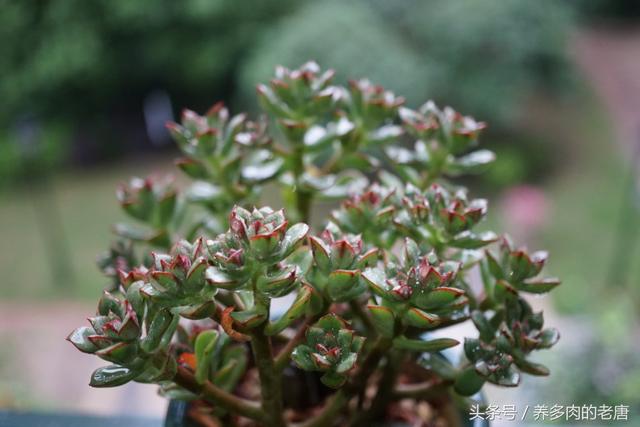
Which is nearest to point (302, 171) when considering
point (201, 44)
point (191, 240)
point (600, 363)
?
point (191, 240)

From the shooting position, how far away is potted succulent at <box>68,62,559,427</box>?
1.47ft

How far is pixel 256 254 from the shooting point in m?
0.43

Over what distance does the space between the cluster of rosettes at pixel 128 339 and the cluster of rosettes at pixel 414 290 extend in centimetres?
14

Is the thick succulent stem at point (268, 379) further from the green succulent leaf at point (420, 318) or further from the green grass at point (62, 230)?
the green grass at point (62, 230)

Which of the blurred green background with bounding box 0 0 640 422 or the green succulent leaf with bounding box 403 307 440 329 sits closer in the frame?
the green succulent leaf with bounding box 403 307 440 329

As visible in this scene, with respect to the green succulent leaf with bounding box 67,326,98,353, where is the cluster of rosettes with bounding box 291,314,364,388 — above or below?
below

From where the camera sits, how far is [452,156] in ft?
2.10

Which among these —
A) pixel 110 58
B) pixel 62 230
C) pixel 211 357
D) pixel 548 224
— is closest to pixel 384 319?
pixel 211 357

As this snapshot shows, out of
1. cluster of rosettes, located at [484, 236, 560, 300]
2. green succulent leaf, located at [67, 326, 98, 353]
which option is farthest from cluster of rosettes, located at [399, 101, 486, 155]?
green succulent leaf, located at [67, 326, 98, 353]

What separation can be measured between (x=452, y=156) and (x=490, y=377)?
215mm

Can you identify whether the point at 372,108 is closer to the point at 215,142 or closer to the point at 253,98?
the point at 215,142

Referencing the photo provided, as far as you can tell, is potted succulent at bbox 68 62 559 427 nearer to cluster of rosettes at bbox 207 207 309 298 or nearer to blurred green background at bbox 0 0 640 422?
cluster of rosettes at bbox 207 207 309 298

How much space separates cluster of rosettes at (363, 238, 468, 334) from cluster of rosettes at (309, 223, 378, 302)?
0.01m

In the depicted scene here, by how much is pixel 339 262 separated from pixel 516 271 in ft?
0.46
